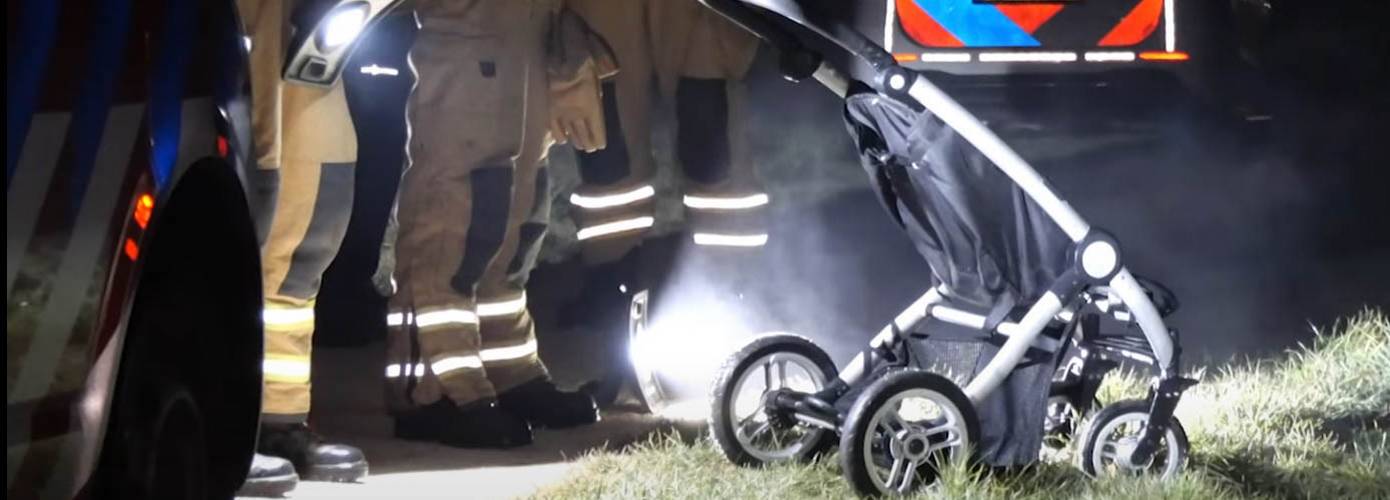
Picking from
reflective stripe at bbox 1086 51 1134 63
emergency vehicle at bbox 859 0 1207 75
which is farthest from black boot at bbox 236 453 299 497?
reflective stripe at bbox 1086 51 1134 63

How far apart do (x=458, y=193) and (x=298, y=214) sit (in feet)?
1.99

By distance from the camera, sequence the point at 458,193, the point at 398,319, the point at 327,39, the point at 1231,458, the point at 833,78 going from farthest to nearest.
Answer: the point at 398,319 → the point at 458,193 → the point at 1231,458 → the point at 833,78 → the point at 327,39

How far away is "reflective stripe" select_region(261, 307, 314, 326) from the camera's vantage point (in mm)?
3945

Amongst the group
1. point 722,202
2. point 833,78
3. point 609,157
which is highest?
point 833,78

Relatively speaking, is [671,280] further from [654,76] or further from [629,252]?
[654,76]

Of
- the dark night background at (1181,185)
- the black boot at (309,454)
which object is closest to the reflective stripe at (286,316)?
the black boot at (309,454)

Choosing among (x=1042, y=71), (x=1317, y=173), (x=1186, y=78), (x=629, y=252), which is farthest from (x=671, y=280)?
(x=1317, y=173)

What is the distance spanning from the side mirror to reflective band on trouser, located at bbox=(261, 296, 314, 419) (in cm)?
48

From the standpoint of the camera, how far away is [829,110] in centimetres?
586

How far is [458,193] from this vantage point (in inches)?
175

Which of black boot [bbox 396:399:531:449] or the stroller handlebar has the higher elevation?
the stroller handlebar

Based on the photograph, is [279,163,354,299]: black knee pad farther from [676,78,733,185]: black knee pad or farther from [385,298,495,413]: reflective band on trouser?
[676,78,733,185]: black knee pad

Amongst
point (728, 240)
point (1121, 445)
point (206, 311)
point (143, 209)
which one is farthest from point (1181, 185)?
point (143, 209)

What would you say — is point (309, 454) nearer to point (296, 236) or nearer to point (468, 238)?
point (296, 236)
